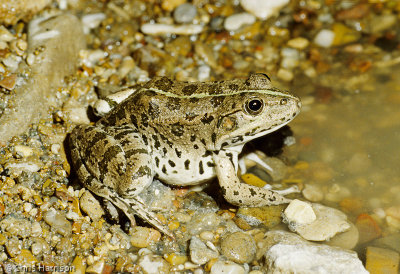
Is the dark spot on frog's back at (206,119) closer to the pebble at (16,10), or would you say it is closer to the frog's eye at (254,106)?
the frog's eye at (254,106)

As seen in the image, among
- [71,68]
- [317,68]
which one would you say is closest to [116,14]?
[71,68]

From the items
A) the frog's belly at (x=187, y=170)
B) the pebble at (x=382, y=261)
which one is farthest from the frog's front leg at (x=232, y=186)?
the pebble at (x=382, y=261)

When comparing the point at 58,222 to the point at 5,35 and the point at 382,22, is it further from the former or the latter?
the point at 382,22

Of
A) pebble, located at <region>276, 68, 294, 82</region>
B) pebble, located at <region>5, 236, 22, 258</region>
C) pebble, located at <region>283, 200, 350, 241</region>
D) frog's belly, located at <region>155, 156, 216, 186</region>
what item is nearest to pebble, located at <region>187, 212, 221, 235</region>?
frog's belly, located at <region>155, 156, 216, 186</region>

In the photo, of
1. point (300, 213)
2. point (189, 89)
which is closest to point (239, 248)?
point (300, 213)

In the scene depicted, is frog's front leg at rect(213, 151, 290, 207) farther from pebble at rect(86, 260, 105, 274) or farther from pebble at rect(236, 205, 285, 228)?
pebble at rect(86, 260, 105, 274)

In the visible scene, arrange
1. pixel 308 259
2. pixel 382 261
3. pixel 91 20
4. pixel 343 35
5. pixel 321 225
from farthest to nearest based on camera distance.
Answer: pixel 343 35 < pixel 91 20 < pixel 321 225 < pixel 382 261 < pixel 308 259

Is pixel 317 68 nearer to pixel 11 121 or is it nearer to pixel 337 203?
pixel 337 203

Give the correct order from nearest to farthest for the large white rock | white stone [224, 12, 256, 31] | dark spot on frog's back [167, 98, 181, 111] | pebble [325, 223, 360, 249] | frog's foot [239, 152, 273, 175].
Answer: the large white rock → dark spot on frog's back [167, 98, 181, 111] → pebble [325, 223, 360, 249] → frog's foot [239, 152, 273, 175] → white stone [224, 12, 256, 31]
